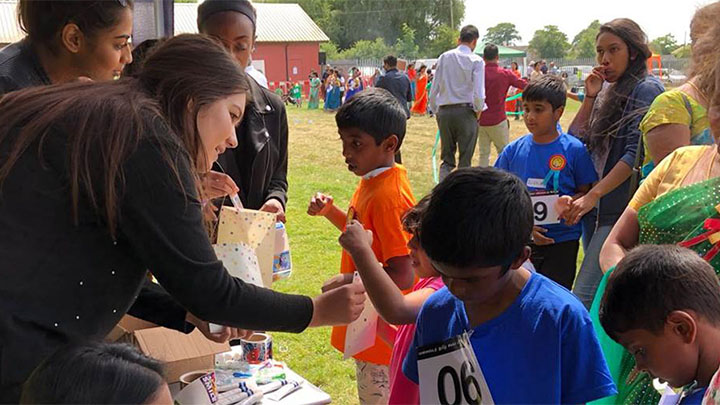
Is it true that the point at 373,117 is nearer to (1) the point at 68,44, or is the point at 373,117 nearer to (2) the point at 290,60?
(1) the point at 68,44

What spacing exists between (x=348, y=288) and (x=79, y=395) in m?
0.68

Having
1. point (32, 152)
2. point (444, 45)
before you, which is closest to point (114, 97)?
point (32, 152)

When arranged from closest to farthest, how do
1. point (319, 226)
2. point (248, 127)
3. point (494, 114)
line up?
point (248, 127) < point (319, 226) < point (494, 114)

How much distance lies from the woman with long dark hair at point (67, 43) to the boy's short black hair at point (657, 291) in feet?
4.99

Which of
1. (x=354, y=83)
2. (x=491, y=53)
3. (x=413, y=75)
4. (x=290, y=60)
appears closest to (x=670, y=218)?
(x=491, y=53)

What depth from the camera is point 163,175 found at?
1.29 meters

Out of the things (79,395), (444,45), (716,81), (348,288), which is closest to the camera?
(79,395)

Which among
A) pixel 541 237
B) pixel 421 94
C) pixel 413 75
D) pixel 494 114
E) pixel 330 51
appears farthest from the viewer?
pixel 330 51

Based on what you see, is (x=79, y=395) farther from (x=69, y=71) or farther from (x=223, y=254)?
(x=69, y=71)

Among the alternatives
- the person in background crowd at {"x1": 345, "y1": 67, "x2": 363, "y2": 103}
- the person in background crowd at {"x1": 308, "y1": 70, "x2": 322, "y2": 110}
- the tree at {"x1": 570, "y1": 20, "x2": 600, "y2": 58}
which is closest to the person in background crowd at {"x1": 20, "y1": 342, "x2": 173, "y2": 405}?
the person in background crowd at {"x1": 345, "y1": 67, "x2": 363, "y2": 103}

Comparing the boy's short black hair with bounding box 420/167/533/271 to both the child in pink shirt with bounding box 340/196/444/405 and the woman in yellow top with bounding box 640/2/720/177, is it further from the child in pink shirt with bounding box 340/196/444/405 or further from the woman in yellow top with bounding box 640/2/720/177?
the woman in yellow top with bounding box 640/2/720/177

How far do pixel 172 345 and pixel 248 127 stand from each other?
1.03 metres

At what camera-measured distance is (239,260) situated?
5.40 ft

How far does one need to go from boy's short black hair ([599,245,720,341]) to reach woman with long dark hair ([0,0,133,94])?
152cm
